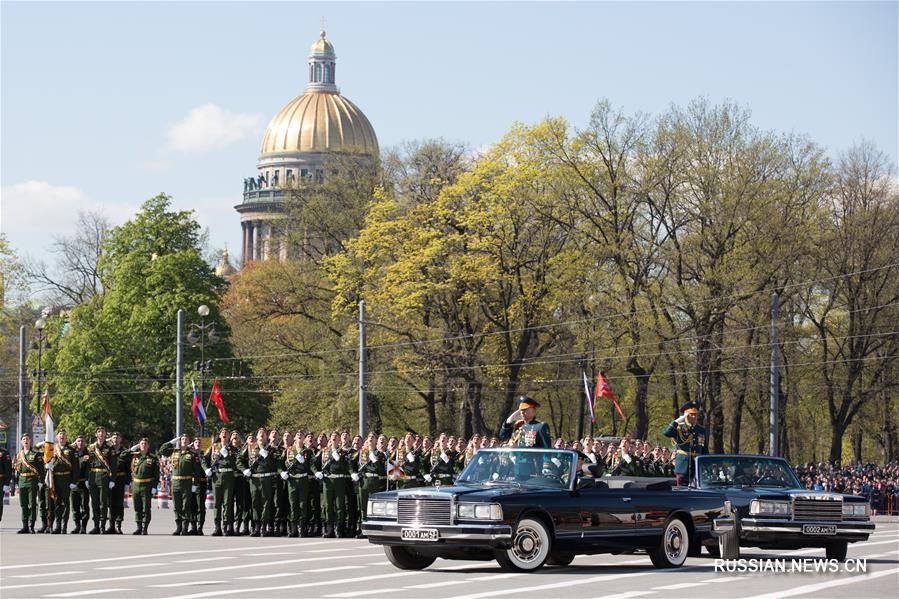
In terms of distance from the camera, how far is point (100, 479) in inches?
1211

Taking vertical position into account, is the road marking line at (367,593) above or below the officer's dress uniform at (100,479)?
below

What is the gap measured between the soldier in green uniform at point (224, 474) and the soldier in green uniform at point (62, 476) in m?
2.84

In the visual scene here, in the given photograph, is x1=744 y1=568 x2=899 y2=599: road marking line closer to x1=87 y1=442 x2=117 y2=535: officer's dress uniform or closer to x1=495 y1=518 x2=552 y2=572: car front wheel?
x1=495 y1=518 x2=552 y2=572: car front wheel

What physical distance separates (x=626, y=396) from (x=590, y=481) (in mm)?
53093

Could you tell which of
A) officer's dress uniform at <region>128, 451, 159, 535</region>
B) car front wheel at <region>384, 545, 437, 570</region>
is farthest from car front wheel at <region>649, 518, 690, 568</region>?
officer's dress uniform at <region>128, 451, 159, 535</region>

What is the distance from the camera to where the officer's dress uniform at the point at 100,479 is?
101ft

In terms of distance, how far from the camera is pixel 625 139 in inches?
2402

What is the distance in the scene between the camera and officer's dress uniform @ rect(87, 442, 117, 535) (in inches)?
1211

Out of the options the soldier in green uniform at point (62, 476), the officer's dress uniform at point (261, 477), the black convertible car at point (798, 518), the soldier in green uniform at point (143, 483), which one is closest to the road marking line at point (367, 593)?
the black convertible car at point (798, 518)

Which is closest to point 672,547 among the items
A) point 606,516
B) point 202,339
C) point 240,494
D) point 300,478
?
point 606,516

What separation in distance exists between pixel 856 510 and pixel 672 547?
10.4 feet

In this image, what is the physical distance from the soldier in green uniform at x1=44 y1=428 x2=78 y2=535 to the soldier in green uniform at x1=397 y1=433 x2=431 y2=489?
6.52 meters

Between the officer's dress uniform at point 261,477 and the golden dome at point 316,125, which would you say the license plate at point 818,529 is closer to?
the officer's dress uniform at point 261,477

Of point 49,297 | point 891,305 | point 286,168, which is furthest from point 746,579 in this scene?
point 286,168
